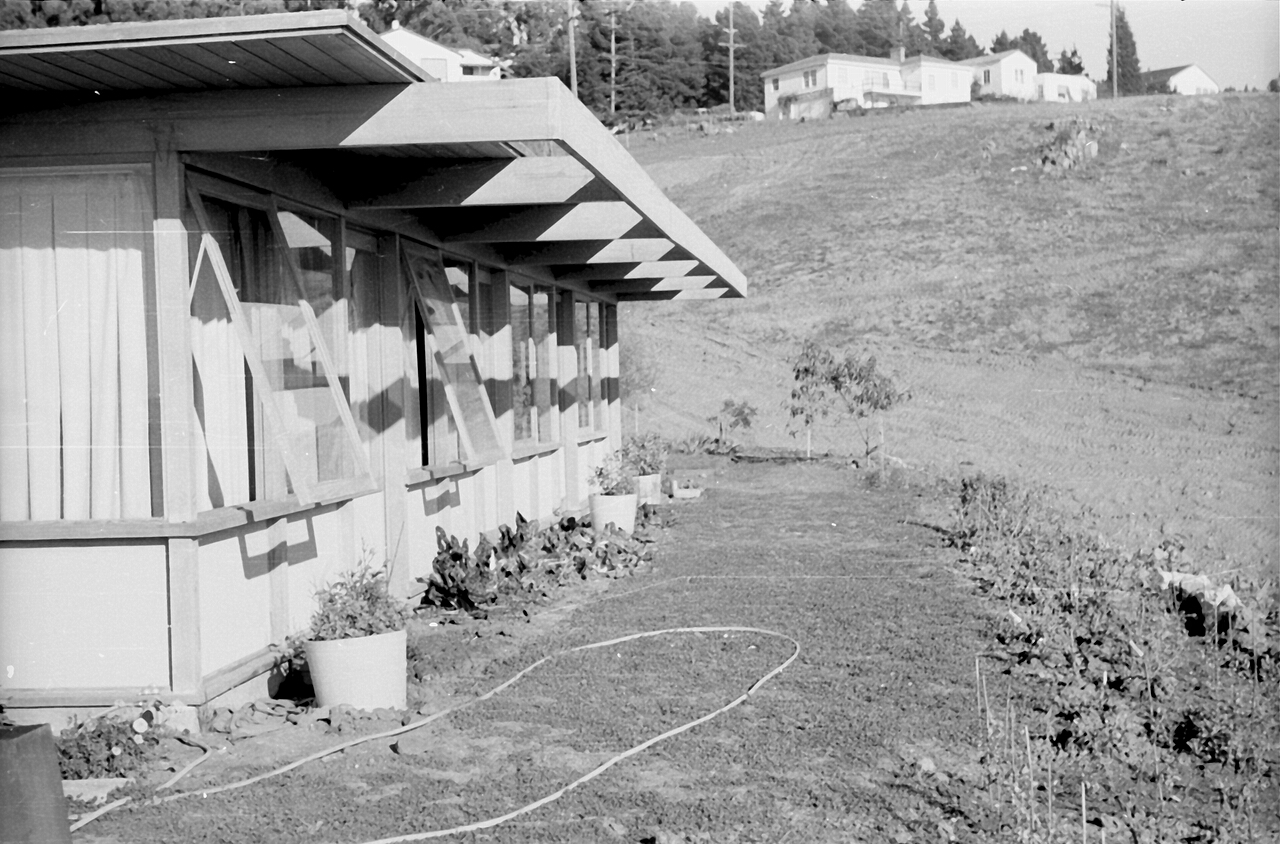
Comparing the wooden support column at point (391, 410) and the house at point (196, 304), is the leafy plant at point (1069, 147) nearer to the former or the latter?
the wooden support column at point (391, 410)

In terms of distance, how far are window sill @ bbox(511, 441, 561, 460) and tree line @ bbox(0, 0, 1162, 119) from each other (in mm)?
3727

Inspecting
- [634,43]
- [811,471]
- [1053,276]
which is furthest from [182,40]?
[1053,276]

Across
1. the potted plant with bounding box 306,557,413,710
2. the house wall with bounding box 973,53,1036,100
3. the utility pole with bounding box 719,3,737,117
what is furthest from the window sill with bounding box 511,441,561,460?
the house wall with bounding box 973,53,1036,100

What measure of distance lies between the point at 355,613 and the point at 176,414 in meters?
1.07

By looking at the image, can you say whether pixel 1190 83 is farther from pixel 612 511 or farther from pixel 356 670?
pixel 356 670

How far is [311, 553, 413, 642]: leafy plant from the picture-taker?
18.8 ft

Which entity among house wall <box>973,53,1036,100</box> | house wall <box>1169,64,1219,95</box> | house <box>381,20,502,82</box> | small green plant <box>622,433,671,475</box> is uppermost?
house wall <box>973,53,1036,100</box>

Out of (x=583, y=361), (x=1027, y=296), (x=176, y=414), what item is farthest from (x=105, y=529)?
(x=1027, y=296)

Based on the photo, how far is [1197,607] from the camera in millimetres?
7898

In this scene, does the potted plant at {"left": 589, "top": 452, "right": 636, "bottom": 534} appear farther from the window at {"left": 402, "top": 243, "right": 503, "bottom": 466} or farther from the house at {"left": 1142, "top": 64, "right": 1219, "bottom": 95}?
the house at {"left": 1142, "top": 64, "right": 1219, "bottom": 95}

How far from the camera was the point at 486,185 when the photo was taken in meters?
7.07

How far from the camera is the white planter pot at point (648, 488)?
1377 centimetres

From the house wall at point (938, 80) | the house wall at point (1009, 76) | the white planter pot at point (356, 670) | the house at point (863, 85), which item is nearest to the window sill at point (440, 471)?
the white planter pot at point (356, 670)

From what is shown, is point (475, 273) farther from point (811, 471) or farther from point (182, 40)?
point (811, 471)
